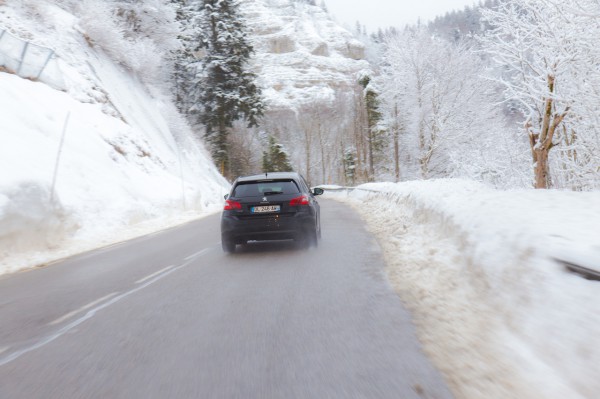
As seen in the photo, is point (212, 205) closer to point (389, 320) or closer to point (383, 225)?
point (383, 225)

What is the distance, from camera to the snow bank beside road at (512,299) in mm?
2943

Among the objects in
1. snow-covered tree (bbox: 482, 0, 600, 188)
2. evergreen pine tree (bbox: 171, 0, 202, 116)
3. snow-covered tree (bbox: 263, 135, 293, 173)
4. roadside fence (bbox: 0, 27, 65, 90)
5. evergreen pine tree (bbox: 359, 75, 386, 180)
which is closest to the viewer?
snow-covered tree (bbox: 482, 0, 600, 188)

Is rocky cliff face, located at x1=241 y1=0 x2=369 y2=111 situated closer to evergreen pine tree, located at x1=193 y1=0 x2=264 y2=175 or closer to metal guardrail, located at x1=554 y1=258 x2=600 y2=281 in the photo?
evergreen pine tree, located at x1=193 y1=0 x2=264 y2=175

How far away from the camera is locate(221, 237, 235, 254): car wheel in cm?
940

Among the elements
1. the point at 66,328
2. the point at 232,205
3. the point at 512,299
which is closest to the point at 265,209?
the point at 232,205

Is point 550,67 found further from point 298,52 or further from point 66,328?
point 298,52

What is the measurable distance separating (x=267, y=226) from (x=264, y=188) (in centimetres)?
79

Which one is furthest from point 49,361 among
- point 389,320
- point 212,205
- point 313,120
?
point 313,120

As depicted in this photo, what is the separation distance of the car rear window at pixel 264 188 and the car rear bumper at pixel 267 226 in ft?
1.54

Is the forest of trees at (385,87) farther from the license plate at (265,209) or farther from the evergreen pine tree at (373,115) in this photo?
the license plate at (265,209)

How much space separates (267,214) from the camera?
9250 mm

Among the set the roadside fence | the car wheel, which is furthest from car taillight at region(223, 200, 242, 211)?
the roadside fence

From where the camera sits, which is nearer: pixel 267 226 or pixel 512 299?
pixel 512 299

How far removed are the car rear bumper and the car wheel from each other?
0.25 feet
